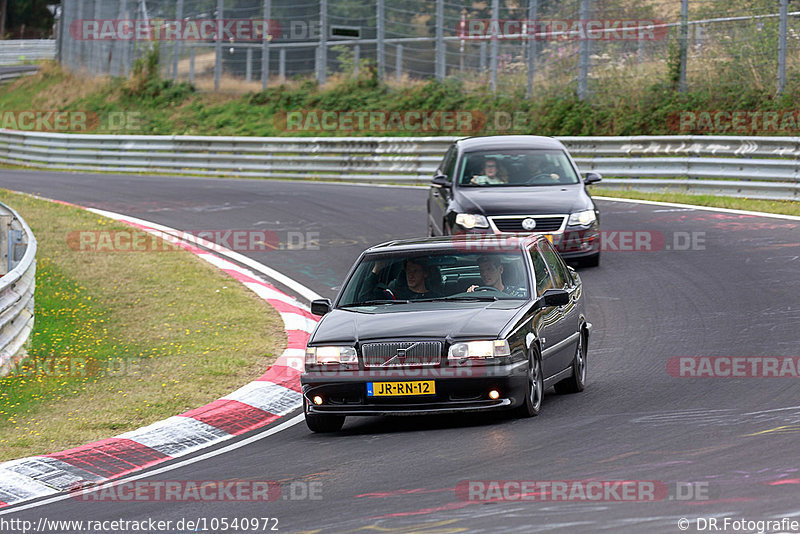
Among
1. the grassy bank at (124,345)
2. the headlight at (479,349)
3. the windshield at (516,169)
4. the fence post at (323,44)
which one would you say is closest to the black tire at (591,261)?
the windshield at (516,169)

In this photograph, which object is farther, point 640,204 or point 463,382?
point 640,204

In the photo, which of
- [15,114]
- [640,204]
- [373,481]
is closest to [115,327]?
[373,481]

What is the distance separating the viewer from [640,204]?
72.8 ft

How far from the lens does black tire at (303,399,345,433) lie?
9172 mm

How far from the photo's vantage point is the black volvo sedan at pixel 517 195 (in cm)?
1577

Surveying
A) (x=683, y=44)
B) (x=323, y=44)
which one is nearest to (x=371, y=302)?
(x=683, y=44)

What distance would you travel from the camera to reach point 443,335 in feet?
29.0

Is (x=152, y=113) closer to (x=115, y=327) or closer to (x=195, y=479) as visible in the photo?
(x=115, y=327)

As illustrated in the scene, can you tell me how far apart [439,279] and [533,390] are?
1335 mm

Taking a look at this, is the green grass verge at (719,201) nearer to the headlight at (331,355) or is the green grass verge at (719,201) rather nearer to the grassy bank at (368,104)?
the grassy bank at (368,104)

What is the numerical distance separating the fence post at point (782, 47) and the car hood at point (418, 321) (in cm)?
1683

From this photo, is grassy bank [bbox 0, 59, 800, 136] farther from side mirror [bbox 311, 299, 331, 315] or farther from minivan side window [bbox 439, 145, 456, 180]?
side mirror [bbox 311, 299, 331, 315]

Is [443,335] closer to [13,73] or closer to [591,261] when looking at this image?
[591,261]

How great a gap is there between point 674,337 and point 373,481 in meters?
5.47
